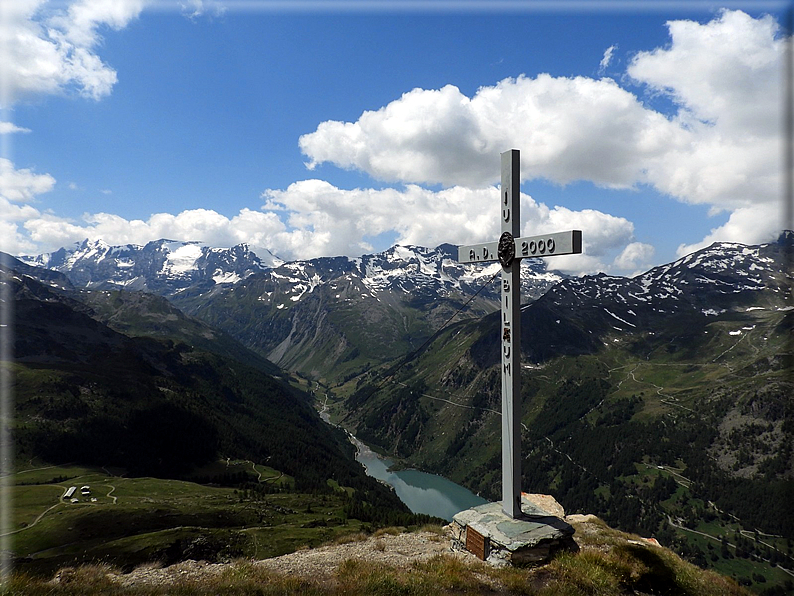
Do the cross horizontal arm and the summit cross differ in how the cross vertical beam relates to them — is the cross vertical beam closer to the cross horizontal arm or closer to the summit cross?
the summit cross

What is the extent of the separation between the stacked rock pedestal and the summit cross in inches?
33.5

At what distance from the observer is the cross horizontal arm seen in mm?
15555

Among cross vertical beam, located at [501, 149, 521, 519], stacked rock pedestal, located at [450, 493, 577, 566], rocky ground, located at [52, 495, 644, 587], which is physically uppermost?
cross vertical beam, located at [501, 149, 521, 519]

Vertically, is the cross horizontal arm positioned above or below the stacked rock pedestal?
above

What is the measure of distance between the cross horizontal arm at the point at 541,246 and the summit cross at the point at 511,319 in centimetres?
4

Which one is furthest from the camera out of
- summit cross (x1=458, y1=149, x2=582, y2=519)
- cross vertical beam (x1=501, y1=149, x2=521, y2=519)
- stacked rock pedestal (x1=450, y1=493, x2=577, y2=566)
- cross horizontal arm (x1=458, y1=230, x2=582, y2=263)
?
cross vertical beam (x1=501, y1=149, x2=521, y2=519)

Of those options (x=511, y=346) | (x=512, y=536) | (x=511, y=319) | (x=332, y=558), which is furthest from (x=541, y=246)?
(x=332, y=558)

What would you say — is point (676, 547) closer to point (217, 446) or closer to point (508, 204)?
point (217, 446)

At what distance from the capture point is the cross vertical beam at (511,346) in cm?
1789

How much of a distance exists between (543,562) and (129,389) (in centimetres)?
19252

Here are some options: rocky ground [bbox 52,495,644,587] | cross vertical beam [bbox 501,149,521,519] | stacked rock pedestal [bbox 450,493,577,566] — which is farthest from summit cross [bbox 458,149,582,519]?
rocky ground [bbox 52,495,644,587]

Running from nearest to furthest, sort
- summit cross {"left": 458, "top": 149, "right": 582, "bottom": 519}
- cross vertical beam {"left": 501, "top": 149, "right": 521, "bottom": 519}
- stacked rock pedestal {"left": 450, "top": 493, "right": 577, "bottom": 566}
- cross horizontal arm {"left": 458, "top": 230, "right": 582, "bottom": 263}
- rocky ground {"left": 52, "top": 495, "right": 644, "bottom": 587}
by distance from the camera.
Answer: rocky ground {"left": 52, "top": 495, "right": 644, "bottom": 587}
stacked rock pedestal {"left": 450, "top": 493, "right": 577, "bottom": 566}
cross horizontal arm {"left": 458, "top": 230, "right": 582, "bottom": 263}
summit cross {"left": 458, "top": 149, "right": 582, "bottom": 519}
cross vertical beam {"left": 501, "top": 149, "right": 521, "bottom": 519}

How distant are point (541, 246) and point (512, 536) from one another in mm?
11334

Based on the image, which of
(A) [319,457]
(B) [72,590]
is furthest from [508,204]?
(A) [319,457]
